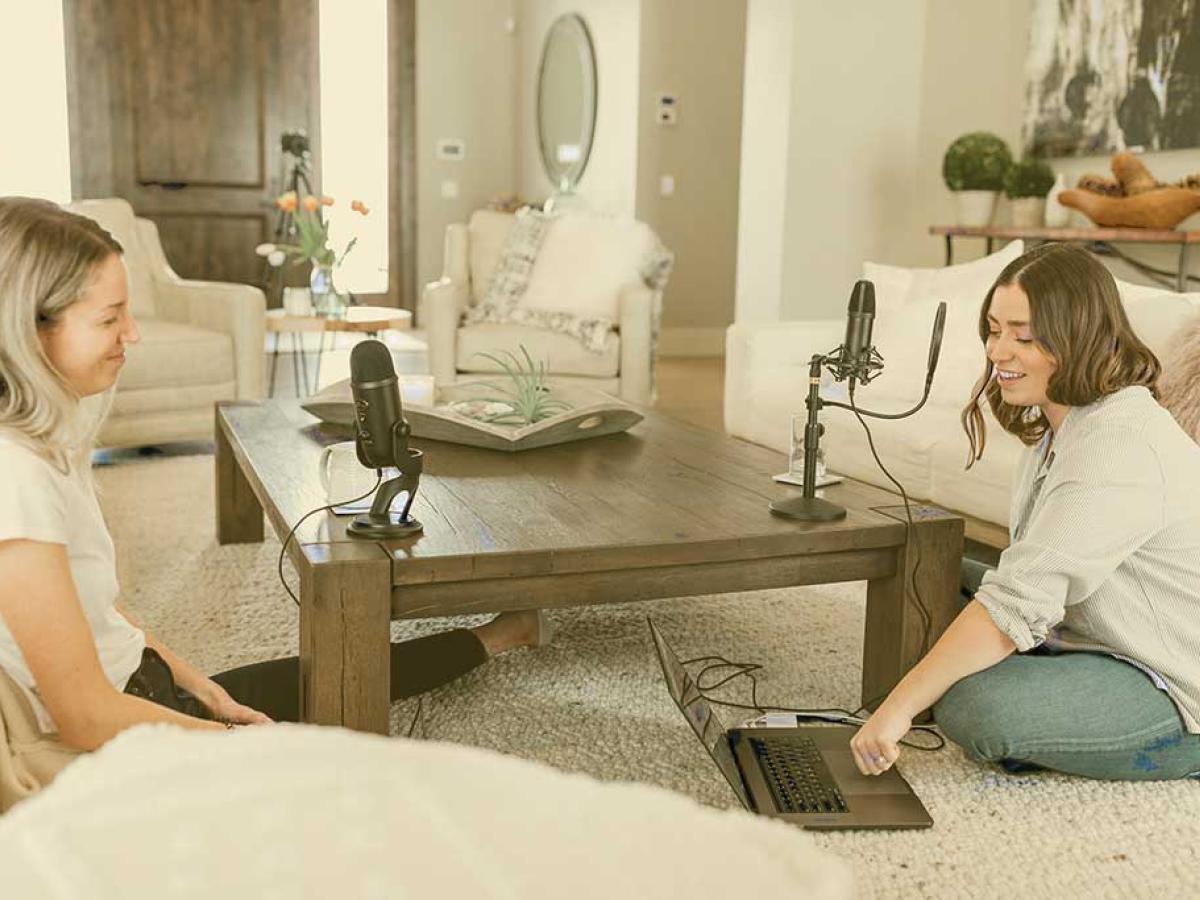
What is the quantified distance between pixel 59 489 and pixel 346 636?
0.57m

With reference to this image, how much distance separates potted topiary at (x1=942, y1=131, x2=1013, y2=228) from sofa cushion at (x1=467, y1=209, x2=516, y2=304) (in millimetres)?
1816

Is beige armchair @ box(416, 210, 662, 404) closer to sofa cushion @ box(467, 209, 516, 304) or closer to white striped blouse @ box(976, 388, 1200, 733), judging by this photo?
sofa cushion @ box(467, 209, 516, 304)

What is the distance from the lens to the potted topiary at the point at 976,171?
5270 mm

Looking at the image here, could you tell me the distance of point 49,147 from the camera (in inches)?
307

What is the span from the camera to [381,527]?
1.89 metres

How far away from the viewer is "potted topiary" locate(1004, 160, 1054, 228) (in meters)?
5.17

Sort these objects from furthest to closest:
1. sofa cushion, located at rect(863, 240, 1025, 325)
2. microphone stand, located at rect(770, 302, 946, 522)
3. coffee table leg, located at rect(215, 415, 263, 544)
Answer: sofa cushion, located at rect(863, 240, 1025, 325)
coffee table leg, located at rect(215, 415, 263, 544)
microphone stand, located at rect(770, 302, 946, 522)

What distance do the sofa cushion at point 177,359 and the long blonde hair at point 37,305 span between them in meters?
3.06

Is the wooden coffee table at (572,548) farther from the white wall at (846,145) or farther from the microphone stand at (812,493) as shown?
the white wall at (846,145)

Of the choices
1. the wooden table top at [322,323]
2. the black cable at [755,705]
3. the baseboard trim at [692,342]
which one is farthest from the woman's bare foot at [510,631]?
the baseboard trim at [692,342]

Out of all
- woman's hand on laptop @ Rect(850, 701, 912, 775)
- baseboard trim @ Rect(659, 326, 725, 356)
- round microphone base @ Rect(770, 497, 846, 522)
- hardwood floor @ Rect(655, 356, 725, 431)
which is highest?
round microphone base @ Rect(770, 497, 846, 522)

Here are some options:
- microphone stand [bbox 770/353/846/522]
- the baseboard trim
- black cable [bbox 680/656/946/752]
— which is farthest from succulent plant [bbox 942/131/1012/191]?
microphone stand [bbox 770/353/846/522]

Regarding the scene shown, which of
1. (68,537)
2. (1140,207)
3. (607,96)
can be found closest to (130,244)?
(1140,207)

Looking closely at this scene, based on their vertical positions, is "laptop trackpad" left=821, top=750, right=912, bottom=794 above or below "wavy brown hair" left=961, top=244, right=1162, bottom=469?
below
